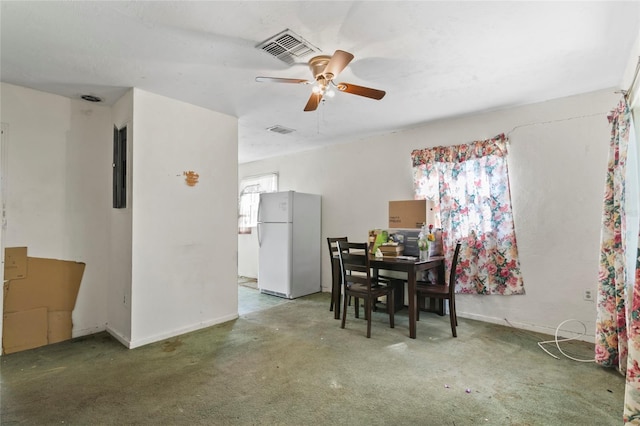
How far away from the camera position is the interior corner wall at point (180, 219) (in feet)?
9.77

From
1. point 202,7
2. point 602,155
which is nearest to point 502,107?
point 602,155

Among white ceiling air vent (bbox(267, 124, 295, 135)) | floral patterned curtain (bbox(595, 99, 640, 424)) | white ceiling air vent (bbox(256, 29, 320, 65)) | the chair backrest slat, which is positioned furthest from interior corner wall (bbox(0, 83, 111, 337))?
floral patterned curtain (bbox(595, 99, 640, 424))

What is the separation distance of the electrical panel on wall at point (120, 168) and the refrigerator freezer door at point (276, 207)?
2157 mm

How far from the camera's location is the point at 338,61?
204 centimetres

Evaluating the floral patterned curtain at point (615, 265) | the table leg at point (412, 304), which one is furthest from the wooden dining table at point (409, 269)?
the floral patterned curtain at point (615, 265)

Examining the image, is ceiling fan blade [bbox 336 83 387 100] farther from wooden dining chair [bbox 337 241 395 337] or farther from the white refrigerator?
the white refrigerator

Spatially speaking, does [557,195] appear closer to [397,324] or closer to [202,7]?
[397,324]

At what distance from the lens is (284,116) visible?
3762 mm

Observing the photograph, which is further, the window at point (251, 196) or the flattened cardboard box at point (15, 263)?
the window at point (251, 196)

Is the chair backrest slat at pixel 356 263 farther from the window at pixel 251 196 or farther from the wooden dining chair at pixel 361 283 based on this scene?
the window at pixel 251 196

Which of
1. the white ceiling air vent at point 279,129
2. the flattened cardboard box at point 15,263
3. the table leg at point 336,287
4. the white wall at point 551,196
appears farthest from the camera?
the white ceiling air vent at point 279,129

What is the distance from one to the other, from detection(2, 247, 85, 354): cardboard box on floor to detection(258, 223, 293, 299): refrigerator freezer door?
2.35 m

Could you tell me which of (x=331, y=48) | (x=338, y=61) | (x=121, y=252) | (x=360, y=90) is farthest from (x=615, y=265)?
(x=121, y=252)

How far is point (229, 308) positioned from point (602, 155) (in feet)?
13.6
